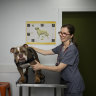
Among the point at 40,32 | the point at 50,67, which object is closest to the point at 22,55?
the point at 50,67

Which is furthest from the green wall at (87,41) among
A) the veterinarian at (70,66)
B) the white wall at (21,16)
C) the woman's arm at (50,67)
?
the woman's arm at (50,67)

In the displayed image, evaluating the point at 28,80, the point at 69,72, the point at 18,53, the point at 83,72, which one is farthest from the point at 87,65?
the point at 18,53

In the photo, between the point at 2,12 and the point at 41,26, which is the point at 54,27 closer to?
the point at 41,26

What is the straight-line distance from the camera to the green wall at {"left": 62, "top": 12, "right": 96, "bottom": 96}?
323cm

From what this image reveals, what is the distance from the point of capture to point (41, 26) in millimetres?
2803

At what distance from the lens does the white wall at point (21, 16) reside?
2793 millimetres

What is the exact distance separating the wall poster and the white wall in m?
0.07

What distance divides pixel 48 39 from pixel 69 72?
1.00 meters

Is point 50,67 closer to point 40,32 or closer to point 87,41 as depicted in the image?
point 40,32

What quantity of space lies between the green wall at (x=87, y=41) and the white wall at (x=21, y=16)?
435 mm

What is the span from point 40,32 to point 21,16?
41cm

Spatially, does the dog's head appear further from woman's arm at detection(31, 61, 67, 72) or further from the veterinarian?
the veterinarian

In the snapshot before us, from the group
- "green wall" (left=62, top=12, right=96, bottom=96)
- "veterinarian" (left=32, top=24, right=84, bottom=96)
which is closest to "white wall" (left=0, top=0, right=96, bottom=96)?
"green wall" (left=62, top=12, right=96, bottom=96)

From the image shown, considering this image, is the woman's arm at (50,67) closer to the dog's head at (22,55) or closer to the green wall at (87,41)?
the dog's head at (22,55)
